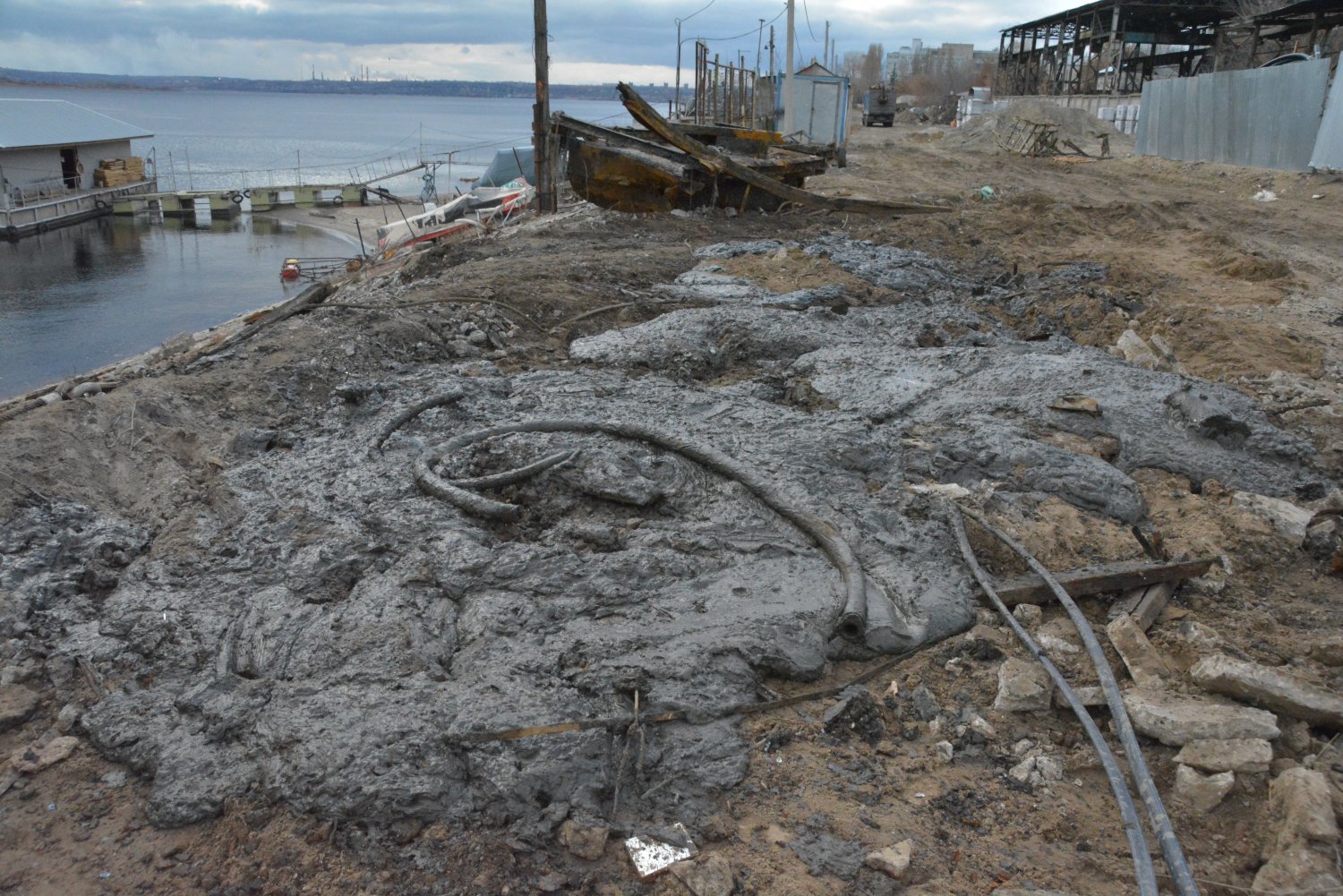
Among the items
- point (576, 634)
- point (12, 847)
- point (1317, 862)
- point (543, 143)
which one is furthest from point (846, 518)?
point (543, 143)

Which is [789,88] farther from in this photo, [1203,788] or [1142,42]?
[1203,788]

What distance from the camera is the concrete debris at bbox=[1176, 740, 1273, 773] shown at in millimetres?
3143

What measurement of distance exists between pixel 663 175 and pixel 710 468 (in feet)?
34.2

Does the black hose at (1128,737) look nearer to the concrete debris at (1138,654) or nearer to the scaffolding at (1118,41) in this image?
the concrete debris at (1138,654)

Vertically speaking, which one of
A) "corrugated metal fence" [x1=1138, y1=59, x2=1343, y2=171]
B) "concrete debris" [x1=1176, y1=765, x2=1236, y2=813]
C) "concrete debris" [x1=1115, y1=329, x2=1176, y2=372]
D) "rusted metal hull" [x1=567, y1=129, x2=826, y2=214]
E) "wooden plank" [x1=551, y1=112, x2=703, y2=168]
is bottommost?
"concrete debris" [x1=1176, y1=765, x2=1236, y2=813]

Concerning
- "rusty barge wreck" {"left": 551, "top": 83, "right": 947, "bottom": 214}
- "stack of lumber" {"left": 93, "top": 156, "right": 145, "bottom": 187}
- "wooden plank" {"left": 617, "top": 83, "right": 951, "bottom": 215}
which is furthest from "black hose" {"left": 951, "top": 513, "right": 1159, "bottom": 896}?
"stack of lumber" {"left": 93, "top": 156, "right": 145, "bottom": 187}

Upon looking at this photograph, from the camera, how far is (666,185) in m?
14.8

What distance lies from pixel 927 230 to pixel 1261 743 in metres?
11.3

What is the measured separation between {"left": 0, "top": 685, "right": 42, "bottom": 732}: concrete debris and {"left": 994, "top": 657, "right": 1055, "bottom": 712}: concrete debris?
3.99 m

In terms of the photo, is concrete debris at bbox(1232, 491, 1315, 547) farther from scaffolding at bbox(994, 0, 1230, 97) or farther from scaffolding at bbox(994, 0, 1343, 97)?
scaffolding at bbox(994, 0, 1230, 97)

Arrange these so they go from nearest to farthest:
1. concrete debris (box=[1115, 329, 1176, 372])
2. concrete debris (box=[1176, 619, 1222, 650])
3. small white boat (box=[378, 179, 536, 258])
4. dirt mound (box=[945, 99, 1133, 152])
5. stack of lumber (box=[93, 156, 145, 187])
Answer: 1. concrete debris (box=[1176, 619, 1222, 650])
2. concrete debris (box=[1115, 329, 1176, 372])
3. small white boat (box=[378, 179, 536, 258])
4. dirt mound (box=[945, 99, 1133, 152])
5. stack of lumber (box=[93, 156, 145, 187])

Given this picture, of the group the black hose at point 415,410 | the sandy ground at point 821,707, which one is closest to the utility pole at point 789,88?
the sandy ground at point 821,707

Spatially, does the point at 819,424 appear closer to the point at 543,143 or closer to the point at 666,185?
the point at 666,185

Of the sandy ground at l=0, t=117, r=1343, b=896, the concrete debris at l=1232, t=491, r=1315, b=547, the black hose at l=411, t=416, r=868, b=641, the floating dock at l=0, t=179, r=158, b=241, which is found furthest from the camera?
the floating dock at l=0, t=179, r=158, b=241
